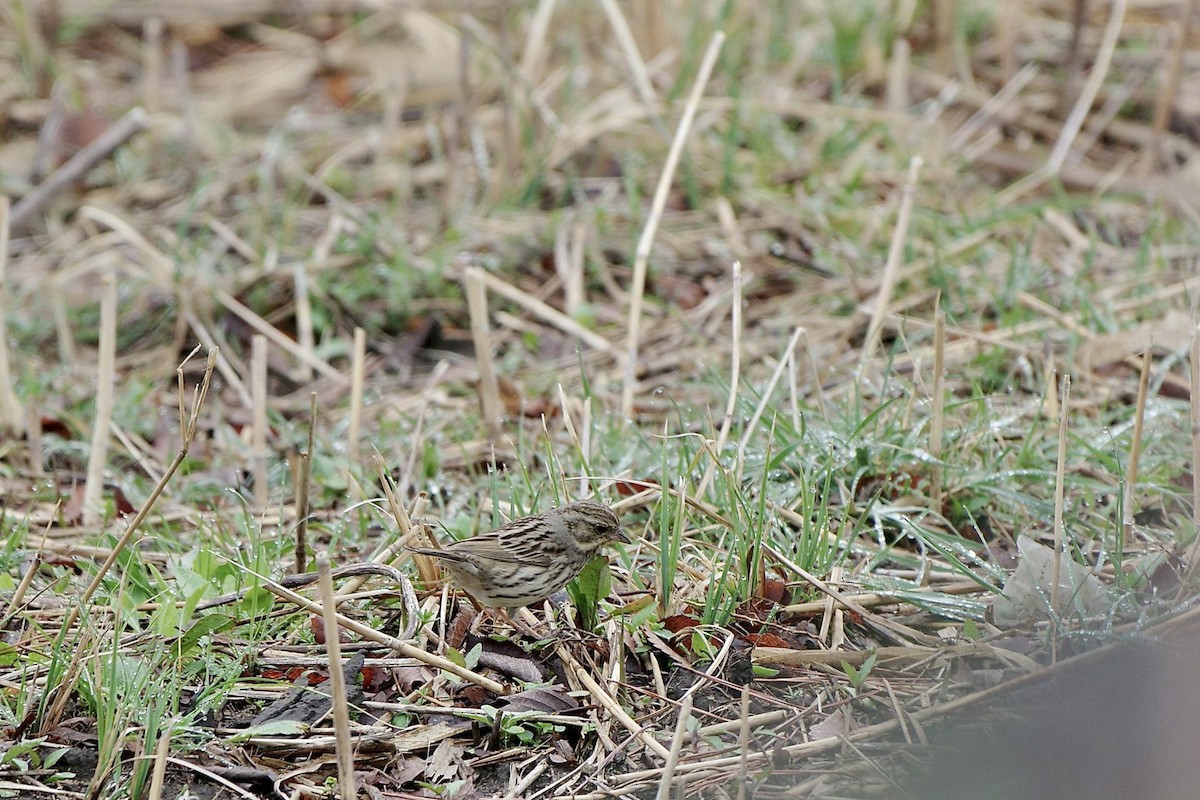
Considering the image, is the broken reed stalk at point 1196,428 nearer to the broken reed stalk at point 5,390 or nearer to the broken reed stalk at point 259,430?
the broken reed stalk at point 259,430

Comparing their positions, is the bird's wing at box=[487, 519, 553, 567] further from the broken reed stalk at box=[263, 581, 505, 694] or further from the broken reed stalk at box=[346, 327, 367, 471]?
the broken reed stalk at box=[346, 327, 367, 471]

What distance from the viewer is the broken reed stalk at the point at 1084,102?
6.68 metres

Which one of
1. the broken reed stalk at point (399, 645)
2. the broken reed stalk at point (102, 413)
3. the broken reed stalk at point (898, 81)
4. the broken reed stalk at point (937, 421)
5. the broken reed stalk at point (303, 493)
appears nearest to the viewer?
the broken reed stalk at point (399, 645)

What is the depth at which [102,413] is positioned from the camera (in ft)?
13.6

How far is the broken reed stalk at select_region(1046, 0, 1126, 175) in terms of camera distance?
668 centimetres

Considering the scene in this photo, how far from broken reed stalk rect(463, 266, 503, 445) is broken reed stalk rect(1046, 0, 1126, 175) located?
11.5 ft

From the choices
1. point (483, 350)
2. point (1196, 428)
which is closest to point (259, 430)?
point (483, 350)

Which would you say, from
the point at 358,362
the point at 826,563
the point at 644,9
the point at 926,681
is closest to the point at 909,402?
the point at 826,563

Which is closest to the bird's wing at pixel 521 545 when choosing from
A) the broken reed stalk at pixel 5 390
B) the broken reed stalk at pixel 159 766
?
the broken reed stalk at pixel 159 766

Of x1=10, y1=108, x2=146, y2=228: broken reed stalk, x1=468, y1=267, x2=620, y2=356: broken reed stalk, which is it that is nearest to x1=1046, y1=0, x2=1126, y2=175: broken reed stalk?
x1=468, y1=267, x2=620, y2=356: broken reed stalk

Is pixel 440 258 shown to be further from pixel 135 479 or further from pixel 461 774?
pixel 461 774

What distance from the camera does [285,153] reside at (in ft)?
22.8

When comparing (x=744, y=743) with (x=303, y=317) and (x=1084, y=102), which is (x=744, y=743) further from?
(x=1084, y=102)

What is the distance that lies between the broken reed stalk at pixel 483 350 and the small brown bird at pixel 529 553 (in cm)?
108
